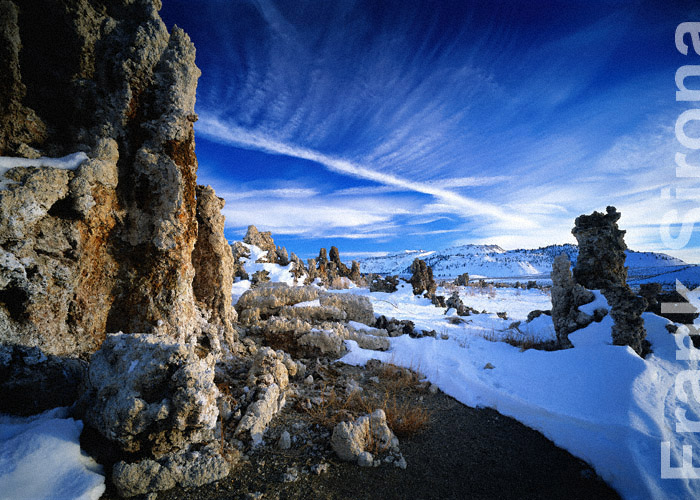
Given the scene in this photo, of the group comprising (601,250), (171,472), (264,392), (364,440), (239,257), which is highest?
(239,257)

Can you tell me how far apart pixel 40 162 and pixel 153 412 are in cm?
267

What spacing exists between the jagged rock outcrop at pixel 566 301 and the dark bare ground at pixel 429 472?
411 centimetres

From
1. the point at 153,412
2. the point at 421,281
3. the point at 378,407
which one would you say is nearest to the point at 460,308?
the point at 421,281

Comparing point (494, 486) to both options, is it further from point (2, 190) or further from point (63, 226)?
point (2, 190)

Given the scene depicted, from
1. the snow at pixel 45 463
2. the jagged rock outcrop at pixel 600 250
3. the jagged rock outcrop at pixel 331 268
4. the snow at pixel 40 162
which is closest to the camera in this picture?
the snow at pixel 45 463

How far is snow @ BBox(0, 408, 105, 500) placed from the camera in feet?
5.98

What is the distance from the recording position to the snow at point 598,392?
9.55 ft

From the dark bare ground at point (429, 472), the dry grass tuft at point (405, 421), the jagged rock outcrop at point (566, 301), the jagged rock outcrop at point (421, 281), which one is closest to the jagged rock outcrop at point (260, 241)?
the jagged rock outcrop at point (421, 281)

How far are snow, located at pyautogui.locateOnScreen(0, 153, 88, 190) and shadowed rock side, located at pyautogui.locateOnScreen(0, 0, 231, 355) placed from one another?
6cm

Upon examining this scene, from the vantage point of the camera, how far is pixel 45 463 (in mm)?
1961

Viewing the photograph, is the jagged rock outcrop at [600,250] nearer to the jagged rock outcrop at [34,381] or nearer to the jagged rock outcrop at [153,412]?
the jagged rock outcrop at [153,412]

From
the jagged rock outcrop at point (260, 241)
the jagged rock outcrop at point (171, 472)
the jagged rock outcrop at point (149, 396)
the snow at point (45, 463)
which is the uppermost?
the jagged rock outcrop at point (260, 241)

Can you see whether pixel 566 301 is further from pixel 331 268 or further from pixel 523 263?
pixel 523 263

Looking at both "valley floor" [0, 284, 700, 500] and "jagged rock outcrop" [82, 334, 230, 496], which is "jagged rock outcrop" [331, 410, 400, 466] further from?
"jagged rock outcrop" [82, 334, 230, 496]
